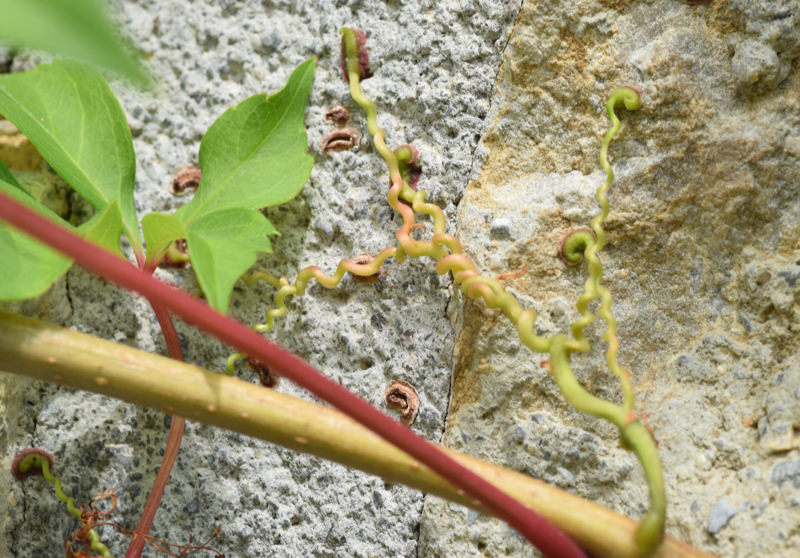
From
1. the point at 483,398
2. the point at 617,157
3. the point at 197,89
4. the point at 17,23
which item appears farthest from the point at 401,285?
the point at 17,23

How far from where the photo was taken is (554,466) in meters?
0.60

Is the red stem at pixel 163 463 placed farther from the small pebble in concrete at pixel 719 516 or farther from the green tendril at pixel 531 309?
the small pebble in concrete at pixel 719 516

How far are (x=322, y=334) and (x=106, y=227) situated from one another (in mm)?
235

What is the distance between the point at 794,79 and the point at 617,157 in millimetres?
162

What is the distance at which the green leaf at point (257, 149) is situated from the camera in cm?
65

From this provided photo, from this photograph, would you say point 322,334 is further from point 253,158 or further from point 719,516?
point 719,516

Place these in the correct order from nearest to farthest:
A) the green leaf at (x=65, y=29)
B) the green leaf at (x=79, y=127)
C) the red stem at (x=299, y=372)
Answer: the green leaf at (x=65, y=29) → the red stem at (x=299, y=372) → the green leaf at (x=79, y=127)

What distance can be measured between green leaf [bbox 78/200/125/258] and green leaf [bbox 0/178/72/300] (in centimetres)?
4

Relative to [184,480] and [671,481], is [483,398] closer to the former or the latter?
[671,481]

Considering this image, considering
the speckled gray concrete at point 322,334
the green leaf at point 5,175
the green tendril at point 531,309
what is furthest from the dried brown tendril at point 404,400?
the green leaf at point 5,175

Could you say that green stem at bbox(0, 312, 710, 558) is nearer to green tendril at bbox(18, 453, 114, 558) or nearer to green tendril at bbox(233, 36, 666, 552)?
green tendril at bbox(233, 36, 666, 552)

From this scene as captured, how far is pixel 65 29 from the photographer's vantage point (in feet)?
0.45

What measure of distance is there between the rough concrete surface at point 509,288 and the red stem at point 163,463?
30 mm

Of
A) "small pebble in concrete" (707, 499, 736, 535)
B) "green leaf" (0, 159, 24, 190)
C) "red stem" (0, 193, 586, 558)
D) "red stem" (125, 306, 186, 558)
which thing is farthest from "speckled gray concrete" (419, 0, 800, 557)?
"green leaf" (0, 159, 24, 190)
